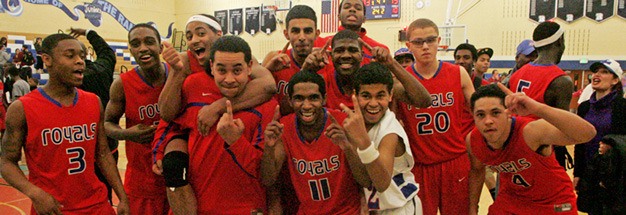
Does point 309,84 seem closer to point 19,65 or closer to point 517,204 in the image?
point 517,204

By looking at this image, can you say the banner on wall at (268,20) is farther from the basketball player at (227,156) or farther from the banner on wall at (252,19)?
the basketball player at (227,156)

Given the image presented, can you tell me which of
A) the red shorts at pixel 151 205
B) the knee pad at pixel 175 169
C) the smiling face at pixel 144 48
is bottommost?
the red shorts at pixel 151 205

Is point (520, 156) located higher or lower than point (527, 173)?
higher

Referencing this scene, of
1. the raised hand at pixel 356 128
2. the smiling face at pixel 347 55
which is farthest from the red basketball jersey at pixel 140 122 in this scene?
the raised hand at pixel 356 128

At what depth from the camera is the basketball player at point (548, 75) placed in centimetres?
378

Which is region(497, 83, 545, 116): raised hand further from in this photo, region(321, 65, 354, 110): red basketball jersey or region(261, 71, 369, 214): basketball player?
region(321, 65, 354, 110): red basketball jersey

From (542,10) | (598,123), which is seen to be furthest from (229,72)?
(542,10)

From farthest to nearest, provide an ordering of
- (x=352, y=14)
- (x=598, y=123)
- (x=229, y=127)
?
(x=598, y=123) → (x=352, y=14) → (x=229, y=127)

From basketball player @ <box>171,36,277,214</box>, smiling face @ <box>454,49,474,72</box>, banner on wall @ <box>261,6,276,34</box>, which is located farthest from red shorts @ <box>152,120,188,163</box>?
banner on wall @ <box>261,6,276,34</box>

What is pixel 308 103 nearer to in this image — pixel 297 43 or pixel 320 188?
pixel 320 188

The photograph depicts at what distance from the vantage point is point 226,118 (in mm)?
2600

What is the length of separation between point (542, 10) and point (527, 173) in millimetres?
12995

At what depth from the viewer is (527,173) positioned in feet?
9.69

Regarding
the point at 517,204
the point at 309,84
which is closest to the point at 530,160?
the point at 517,204
